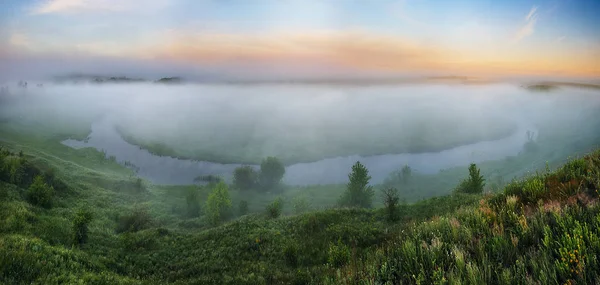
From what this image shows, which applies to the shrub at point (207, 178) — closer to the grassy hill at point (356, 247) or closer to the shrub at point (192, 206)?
the shrub at point (192, 206)

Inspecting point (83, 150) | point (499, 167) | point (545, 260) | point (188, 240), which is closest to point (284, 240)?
point (188, 240)

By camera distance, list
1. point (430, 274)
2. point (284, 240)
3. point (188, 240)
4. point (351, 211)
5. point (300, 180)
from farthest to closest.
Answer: point (300, 180) → point (351, 211) → point (188, 240) → point (284, 240) → point (430, 274)

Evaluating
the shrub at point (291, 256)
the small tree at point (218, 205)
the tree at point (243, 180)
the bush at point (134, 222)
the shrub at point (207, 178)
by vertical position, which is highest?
the shrub at point (291, 256)

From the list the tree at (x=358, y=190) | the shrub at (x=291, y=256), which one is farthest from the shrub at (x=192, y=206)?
the shrub at (x=291, y=256)

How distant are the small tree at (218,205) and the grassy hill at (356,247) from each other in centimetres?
4079

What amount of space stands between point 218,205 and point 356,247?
66.0m

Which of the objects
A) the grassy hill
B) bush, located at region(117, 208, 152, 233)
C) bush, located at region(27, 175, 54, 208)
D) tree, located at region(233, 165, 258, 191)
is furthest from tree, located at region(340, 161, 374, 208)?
bush, located at region(27, 175, 54, 208)

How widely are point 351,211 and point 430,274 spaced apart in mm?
27516

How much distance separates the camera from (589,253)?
587 cm

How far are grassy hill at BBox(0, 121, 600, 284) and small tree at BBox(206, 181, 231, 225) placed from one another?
4079 centimetres

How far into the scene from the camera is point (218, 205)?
257 feet

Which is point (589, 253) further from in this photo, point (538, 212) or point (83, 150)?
point (83, 150)

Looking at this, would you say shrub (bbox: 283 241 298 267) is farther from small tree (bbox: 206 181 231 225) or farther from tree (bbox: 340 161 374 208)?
tree (bbox: 340 161 374 208)

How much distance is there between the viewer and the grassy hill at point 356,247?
21.2ft
